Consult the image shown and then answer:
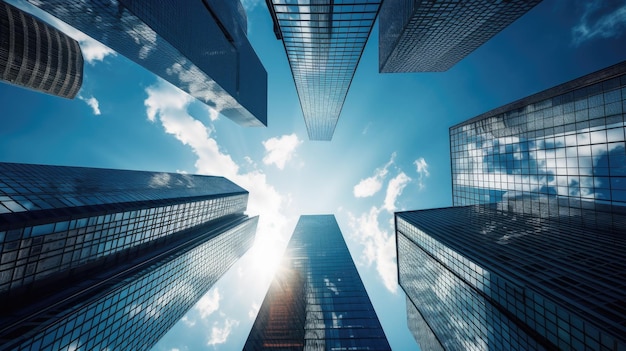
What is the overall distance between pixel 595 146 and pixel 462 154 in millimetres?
32161

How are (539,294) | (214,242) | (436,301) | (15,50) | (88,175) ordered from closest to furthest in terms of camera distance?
(539,294) < (436,301) < (88,175) < (15,50) < (214,242)

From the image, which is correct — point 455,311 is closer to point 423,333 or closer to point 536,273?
point 536,273

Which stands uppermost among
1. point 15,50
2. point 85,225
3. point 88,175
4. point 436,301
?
point 15,50

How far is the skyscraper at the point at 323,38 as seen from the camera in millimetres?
47156

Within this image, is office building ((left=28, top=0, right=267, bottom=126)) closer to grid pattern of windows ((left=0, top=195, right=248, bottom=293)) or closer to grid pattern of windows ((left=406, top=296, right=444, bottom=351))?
grid pattern of windows ((left=0, top=195, right=248, bottom=293))

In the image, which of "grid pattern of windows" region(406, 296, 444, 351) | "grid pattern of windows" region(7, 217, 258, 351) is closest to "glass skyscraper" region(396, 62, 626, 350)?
"grid pattern of windows" region(406, 296, 444, 351)

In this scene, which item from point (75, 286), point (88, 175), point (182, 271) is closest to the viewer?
point (75, 286)

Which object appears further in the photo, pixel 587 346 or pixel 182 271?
pixel 182 271

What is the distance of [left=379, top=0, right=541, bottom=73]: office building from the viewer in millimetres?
69688

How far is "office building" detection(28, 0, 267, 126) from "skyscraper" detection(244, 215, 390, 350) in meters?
81.4

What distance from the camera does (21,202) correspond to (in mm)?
33031

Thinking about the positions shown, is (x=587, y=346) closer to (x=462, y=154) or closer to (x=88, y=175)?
(x=462, y=154)

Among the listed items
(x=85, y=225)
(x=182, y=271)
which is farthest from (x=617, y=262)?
(x=182, y=271)

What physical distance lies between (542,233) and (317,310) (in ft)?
155
